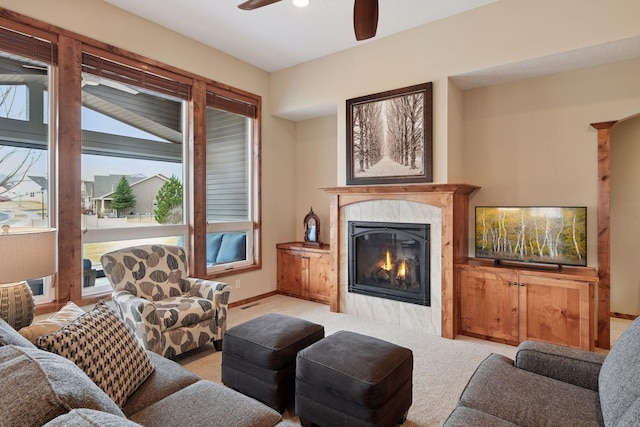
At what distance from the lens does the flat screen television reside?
3133 millimetres

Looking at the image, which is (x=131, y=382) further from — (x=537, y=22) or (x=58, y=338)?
(x=537, y=22)

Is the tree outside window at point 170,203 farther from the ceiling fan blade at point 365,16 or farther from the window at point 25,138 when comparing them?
the ceiling fan blade at point 365,16

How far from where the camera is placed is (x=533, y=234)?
10.8 feet

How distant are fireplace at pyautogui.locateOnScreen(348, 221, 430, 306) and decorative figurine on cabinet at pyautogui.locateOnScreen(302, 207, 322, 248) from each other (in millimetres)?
826

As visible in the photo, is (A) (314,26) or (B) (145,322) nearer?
(B) (145,322)

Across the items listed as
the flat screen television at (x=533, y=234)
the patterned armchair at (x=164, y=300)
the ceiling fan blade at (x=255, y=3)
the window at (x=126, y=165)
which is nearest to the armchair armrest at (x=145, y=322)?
the patterned armchair at (x=164, y=300)

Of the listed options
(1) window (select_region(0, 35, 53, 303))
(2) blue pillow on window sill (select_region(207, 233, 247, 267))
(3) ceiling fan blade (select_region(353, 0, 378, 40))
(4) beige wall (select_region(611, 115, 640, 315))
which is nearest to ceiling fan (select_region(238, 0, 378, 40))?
(3) ceiling fan blade (select_region(353, 0, 378, 40))

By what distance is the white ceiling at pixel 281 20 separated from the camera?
329 cm

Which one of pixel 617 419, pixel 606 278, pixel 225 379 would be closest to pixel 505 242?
pixel 606 278

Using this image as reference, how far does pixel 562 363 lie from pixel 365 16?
2160mm

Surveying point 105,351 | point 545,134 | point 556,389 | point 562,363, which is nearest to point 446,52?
point 545,134

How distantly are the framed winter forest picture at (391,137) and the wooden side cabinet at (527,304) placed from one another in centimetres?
119

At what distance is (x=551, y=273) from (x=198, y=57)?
4.33m

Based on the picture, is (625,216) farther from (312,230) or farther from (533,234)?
(312,230)
